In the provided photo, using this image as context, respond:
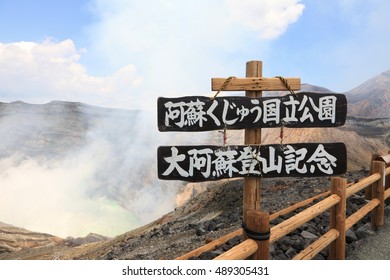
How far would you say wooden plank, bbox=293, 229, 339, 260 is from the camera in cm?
312

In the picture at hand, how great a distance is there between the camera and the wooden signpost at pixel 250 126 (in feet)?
10.2

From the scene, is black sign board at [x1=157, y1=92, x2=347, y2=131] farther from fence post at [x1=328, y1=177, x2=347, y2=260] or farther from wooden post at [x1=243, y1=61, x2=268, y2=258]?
fence post at [x1=328, y1=177, x2=347, y2=260]

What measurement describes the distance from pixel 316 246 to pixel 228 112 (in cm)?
187

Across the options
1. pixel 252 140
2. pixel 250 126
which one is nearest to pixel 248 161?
pixel 252 140

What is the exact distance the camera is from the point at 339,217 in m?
3.69

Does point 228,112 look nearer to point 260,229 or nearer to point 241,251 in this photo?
point 260,229

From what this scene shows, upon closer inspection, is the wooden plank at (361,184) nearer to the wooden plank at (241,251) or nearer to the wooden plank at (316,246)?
the wooden plank at (316,246)

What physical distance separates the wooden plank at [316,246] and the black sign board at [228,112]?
1.41 m

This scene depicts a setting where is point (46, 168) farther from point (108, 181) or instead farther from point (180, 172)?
point (180, 172)

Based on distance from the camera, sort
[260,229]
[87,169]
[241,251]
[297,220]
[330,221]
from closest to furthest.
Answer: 1. [241,251]
2. [260,229]
3. [297,220]
4. [330,221]
5. [87,169]

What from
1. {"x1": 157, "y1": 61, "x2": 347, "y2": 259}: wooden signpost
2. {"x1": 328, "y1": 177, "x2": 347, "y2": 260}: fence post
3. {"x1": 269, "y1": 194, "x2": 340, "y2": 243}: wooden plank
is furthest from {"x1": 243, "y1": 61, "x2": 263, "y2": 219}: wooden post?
{"x1": 328, "y1": 177, "x2": 347, "y2": 260}: fence post

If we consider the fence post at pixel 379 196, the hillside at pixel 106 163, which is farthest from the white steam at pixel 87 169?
the fence post at pixel 379 196

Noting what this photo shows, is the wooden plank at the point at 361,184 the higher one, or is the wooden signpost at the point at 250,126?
the wooden signpost at the point at 250,126

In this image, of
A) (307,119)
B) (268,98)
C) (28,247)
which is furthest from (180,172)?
(28,247)
